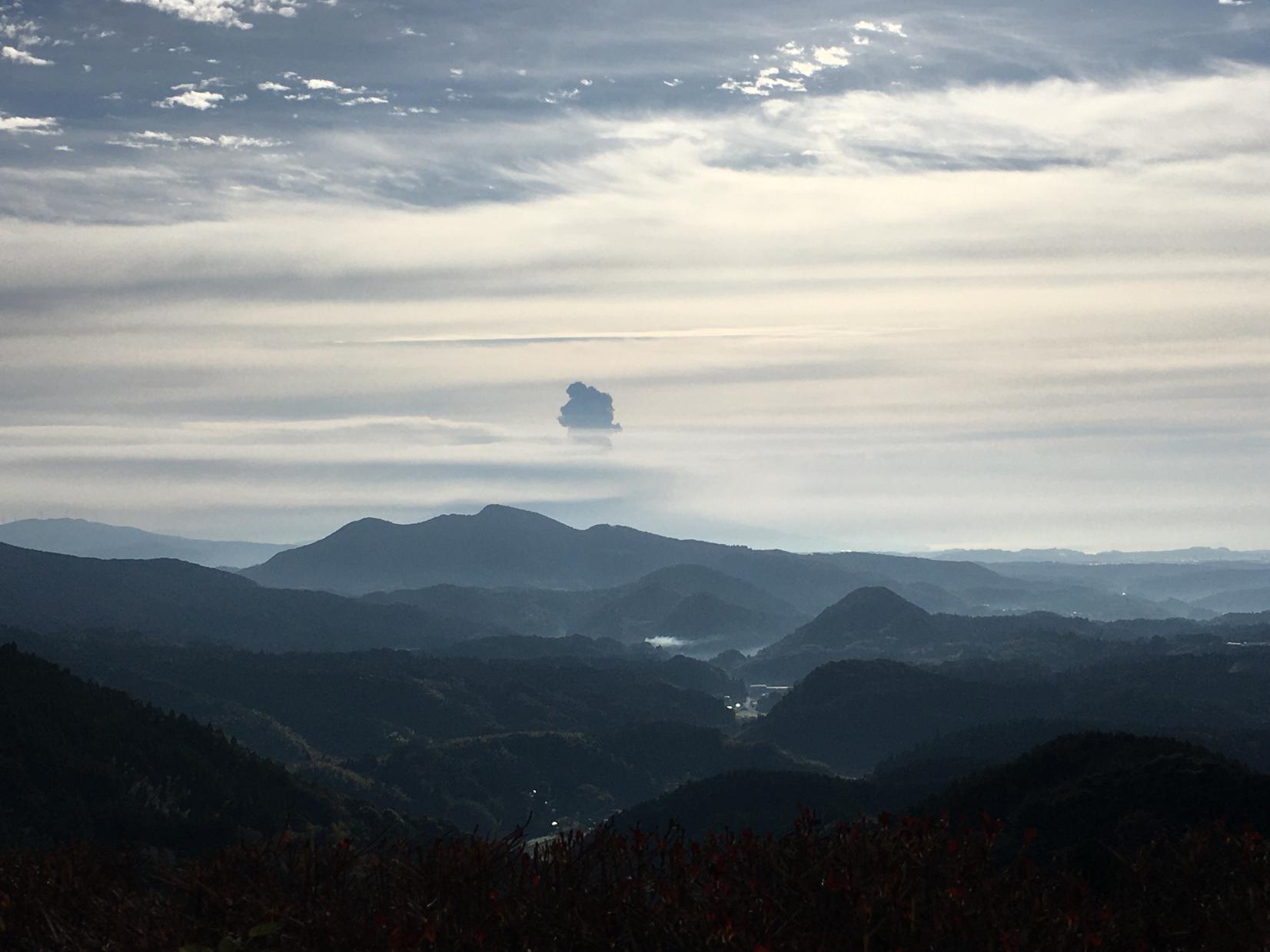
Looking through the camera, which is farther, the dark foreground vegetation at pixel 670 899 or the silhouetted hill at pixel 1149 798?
the silhouetted hill at pixel 1149 798

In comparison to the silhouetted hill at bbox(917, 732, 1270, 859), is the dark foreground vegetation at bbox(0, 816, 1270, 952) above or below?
above

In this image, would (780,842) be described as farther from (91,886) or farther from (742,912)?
(91,886)

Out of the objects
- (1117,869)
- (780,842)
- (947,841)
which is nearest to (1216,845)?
(1117,869)

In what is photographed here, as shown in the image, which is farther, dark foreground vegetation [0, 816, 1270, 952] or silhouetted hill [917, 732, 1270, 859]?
silhouetted hill [917, 732, 1270, 859]

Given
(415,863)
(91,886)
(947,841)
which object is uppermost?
(947,841)

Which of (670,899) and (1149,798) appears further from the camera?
(1149,798)

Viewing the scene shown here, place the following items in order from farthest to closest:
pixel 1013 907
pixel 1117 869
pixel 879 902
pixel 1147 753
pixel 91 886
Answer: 1. pixel 1147 753
2. pixel 1117 869
3. pixel 91 886
4. pixel 1013 907
5. pixel 879 902

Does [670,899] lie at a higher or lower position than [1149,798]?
higher

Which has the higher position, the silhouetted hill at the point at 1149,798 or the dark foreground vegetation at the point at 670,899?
the dark foreground vegetation at the point at 670,899
